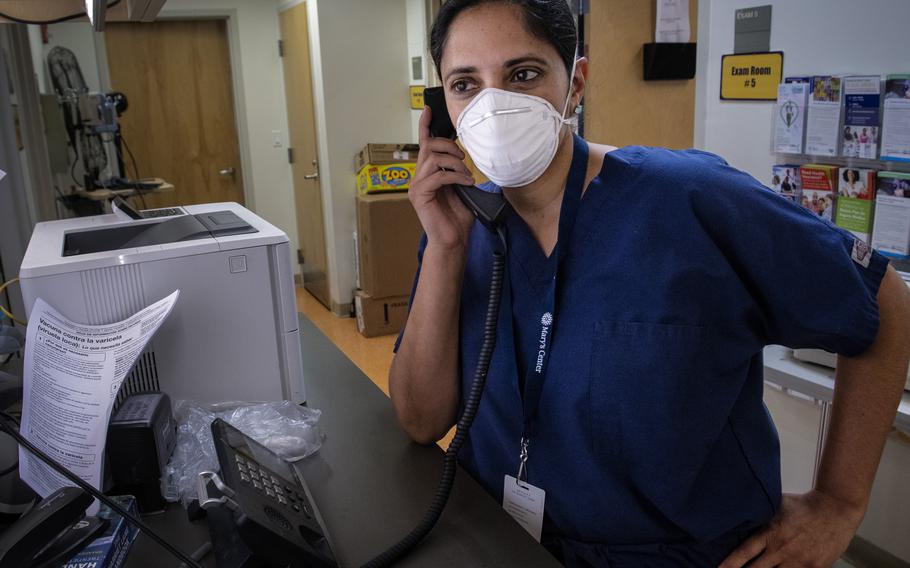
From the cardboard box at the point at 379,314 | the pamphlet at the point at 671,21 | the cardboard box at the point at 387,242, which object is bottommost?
the cardboard box at the point at 379,314

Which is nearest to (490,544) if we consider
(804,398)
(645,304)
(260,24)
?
(645,304)

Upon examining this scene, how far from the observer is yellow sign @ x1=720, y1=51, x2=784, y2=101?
188 cm

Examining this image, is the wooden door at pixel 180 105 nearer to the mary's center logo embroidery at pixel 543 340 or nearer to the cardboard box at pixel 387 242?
the cardboard box at pixel 387 242

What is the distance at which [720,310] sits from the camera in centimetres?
94

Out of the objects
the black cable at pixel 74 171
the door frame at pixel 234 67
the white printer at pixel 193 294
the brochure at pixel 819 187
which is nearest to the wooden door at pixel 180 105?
the door frame at pixel 234 67

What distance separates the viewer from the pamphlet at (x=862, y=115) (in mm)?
1664

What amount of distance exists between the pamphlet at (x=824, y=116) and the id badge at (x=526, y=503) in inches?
52.4

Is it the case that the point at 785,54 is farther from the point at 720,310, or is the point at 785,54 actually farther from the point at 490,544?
the point at 490,544

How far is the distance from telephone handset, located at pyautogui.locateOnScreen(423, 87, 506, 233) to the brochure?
115 centimetres

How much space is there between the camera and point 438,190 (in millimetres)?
1126

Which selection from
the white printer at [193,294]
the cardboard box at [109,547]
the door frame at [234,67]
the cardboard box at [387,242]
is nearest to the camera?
the cardboard box at [109,547]

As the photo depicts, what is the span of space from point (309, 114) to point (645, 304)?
4.07 meters

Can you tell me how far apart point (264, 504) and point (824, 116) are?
1.69 m

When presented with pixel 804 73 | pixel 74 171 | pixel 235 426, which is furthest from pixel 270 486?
pixel 74 171
